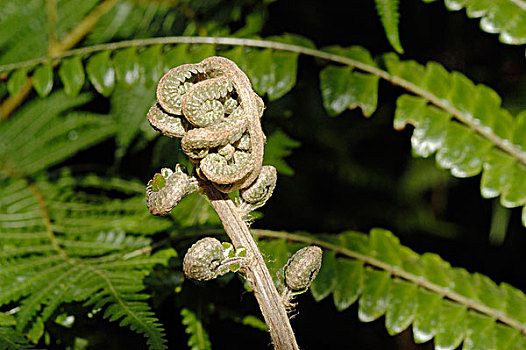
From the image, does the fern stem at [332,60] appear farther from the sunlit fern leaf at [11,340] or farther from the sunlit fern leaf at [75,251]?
the sunlit fern leaf at [11,340]

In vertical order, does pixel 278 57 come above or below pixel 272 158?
above

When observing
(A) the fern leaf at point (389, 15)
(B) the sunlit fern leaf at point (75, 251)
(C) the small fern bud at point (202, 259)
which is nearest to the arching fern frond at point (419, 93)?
(A) the fern leaf at point (389, 15)

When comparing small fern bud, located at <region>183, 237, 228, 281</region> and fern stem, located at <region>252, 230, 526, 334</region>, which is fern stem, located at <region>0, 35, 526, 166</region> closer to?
fern stem, located at <region>252, 230, 526, 334</region>

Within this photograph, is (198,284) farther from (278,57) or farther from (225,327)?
(278,57)

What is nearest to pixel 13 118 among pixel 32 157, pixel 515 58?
pixel 32 157

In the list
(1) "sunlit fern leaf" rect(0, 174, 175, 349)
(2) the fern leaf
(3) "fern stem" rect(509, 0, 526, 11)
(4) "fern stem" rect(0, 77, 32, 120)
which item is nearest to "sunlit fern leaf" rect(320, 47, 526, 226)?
(2) the fern leaf

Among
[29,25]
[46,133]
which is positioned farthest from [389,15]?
[29,25]

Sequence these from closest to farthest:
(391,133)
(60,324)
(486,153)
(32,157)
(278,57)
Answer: (60,324), (486,153), (278,57), (32,157), (391,133)

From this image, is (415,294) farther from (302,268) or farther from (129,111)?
(129,111)
